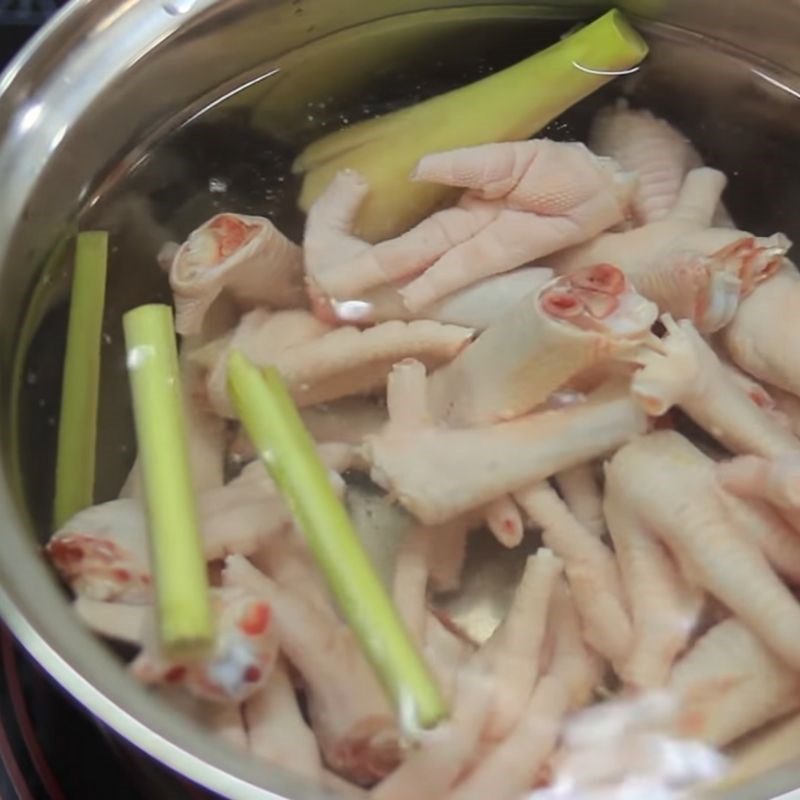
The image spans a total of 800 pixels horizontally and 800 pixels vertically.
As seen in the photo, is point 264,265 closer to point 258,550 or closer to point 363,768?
point 258,550

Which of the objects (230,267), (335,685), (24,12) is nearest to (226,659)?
(335,685)

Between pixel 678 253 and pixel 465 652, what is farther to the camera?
pixel 678 253

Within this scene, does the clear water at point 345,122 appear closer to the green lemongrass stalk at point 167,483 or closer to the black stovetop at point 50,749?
the green lemongrass stalk at point 167,483

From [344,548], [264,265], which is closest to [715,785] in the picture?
[344,548]

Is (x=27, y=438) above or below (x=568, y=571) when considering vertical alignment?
above

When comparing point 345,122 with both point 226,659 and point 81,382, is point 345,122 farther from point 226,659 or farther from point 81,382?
point 226,659

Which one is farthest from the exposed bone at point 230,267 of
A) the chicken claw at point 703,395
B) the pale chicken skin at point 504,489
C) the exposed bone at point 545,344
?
the chicken claw at point 703,395
